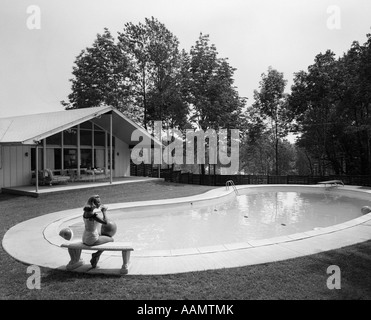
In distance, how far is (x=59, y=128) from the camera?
13359 millimetres

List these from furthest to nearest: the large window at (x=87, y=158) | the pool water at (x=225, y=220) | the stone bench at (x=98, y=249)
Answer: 1. the large window at (x=87, y=158)
2. the pool water at (x=225, y=220)
3. the stone bench at (x=98, y=249)

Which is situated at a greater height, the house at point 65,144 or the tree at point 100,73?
Answer: the tree at point 100,73

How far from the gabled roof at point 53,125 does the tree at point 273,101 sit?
14.0 meters

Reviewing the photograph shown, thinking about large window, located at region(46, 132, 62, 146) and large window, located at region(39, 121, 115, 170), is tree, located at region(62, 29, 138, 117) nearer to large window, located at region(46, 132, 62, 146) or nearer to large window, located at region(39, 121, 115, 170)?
large window, located at region(39, 121, 115, 170)

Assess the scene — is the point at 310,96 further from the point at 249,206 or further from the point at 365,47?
the point at 249,206

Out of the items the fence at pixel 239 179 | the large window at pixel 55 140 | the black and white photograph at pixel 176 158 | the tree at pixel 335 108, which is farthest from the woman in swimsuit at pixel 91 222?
the tree at pixel 335 108

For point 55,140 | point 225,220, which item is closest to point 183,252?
point 225,220

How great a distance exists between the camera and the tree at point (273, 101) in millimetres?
27094

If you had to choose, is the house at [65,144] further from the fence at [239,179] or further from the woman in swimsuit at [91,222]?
the woman in swimsuit at [91,222]

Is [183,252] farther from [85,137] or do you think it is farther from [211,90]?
[211,90]

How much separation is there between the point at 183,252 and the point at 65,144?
45.3 feet

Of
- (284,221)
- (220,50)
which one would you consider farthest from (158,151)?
(284,221)
